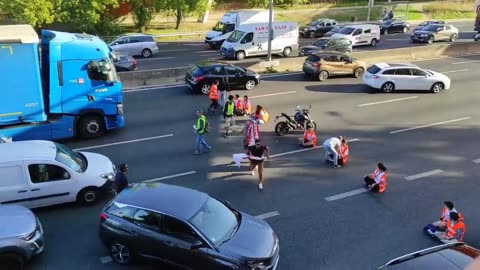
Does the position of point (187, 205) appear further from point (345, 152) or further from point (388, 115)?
point (388, 115)

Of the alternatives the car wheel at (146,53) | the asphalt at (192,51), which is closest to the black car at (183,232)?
the asphalt at (192,51)

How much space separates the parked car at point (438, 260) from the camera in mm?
6930

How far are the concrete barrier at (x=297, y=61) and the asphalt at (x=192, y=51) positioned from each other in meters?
3.05

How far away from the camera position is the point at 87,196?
11.6 meters

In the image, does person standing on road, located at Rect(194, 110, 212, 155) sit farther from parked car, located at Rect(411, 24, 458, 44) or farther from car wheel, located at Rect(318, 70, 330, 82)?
parked car, located at Rect(411, 24, 458, 44)

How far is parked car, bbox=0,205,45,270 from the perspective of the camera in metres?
8.68

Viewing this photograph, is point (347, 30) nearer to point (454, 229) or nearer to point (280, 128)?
point (280, 128)

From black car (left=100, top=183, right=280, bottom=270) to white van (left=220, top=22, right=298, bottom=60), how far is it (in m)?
22.6

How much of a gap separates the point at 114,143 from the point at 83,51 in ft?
10.3

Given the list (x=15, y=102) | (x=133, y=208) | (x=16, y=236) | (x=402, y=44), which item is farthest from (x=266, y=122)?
(x=402, y=44)

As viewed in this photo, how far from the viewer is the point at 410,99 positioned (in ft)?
73.5

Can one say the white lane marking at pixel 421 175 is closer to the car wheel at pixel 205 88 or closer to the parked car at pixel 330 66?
the car wheel at pixel 205 88

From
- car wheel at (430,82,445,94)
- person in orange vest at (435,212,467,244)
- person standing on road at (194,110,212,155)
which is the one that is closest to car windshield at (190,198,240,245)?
person in orange vest at (435,212,467,244)

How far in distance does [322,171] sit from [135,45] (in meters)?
22.0
